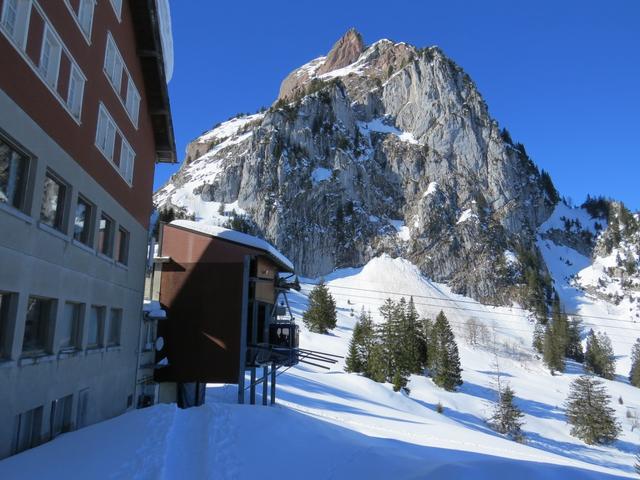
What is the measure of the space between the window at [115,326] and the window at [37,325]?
4.31 metres

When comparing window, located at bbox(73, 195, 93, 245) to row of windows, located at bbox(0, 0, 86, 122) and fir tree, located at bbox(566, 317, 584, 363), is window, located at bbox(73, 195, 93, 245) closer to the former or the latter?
row of windows, located at bbox(0, 0, 86, 122)

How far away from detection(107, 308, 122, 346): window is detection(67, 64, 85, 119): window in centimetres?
612

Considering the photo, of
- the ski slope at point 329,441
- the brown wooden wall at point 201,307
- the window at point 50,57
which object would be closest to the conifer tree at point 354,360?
the ski slope at point 329,441

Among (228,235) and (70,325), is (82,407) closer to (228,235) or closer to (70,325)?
(70,325)

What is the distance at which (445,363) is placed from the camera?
58.9 meters

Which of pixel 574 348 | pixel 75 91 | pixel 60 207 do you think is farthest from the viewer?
pixel 574 348

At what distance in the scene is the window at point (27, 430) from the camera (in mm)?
8766

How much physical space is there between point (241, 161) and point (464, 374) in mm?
108197

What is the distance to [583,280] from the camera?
17988 cm

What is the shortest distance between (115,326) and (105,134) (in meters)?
5.88

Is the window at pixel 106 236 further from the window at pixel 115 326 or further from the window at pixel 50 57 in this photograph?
the window at pixel 50 57

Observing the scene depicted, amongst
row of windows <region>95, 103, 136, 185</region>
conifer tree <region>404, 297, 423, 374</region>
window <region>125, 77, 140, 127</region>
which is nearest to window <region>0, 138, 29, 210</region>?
row of windows <region>95, 103, 136, 185</region>

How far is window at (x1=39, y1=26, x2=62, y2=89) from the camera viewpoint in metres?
9.69

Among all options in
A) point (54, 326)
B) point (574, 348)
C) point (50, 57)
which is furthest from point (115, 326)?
point (574, 348)
